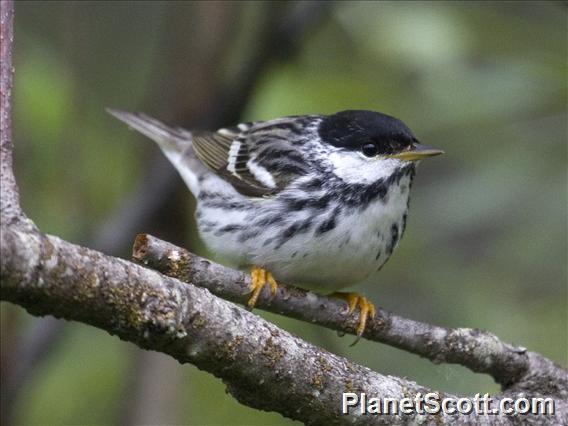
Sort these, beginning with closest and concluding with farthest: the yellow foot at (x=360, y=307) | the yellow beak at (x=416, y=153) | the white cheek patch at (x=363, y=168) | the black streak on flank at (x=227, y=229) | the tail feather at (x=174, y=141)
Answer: the yellow foot at (x=360, y=307) < the yellow beak at (x=416, y=153) < the white cheek patch at (x=363, y=168) < the black streak on flank at (x=227, y=229) < the tail feather at (x=174, y=141)

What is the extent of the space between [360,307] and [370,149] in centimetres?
83

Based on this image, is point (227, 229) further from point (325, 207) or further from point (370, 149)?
point (370, 149)

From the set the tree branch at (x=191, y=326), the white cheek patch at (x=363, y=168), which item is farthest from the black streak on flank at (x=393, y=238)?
the tree branch at (x=191, y=326)

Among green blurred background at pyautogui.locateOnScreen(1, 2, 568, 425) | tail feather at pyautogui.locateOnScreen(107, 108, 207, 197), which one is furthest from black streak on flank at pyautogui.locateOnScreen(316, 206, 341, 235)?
tail feather at pyautogui.locateOnScreen(107, 108, 207, 197)

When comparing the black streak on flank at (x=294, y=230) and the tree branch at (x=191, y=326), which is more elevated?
the black streak on flank at (x=294, y=230)

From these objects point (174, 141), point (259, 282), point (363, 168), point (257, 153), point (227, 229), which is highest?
point (174, 141)

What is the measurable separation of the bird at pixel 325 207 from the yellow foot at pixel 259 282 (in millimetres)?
12

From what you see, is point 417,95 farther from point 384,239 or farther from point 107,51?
point 107,51

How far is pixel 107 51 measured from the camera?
733 centimetres

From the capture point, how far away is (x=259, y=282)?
4023 millimetres

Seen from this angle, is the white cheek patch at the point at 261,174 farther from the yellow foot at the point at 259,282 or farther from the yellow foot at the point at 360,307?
the yellow foot at the point at 360,307

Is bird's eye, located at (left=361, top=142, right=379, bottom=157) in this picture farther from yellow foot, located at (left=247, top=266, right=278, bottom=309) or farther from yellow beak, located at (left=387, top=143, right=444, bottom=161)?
yellow foot, located at (left=247, top=266, right=278, bottom=309)

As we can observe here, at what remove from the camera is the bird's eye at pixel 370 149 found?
182 inches

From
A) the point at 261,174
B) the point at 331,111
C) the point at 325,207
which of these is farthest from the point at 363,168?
the point at 331,111
